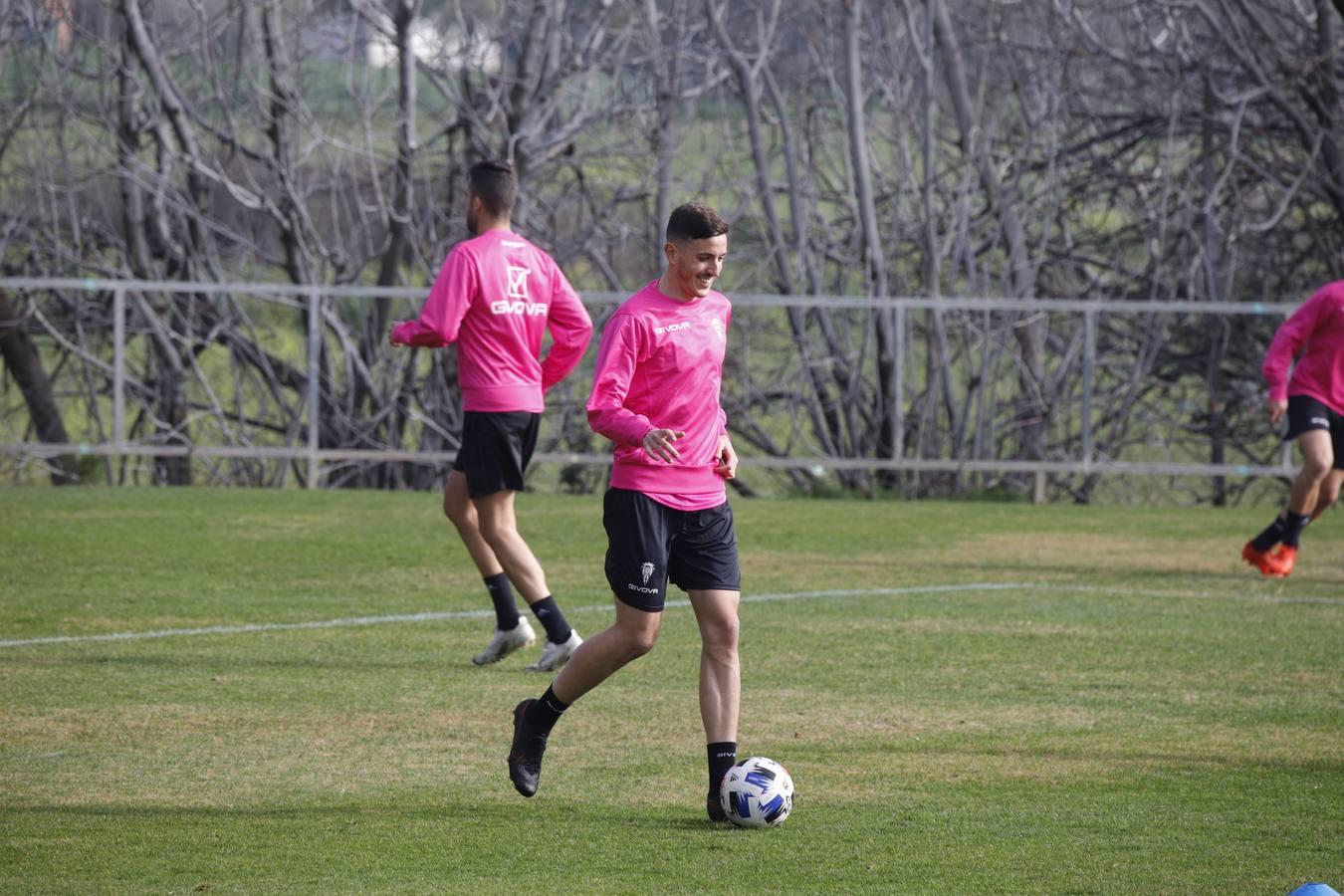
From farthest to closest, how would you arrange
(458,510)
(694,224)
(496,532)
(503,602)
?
1. (458,510)
2. (503,602)
3. (496,532)
4. (694,224)

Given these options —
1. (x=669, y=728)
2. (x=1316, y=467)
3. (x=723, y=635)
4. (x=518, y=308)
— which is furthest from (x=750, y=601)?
(x=723, y=635)

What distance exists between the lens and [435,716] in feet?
22.4

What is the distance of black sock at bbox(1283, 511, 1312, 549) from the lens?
35.9ft

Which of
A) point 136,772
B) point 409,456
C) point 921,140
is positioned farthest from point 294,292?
point 136,772

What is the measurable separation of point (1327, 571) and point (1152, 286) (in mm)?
7218

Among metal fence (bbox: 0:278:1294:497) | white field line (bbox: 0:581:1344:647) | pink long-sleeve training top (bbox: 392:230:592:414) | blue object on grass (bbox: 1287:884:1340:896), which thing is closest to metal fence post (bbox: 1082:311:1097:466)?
metal fence (bbox: 0:278:1294:497)

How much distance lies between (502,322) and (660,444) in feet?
10.0

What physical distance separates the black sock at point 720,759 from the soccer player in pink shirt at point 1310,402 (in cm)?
606

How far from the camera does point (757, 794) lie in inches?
205

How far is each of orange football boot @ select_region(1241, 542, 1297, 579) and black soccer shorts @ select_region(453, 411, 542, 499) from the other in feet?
17.0

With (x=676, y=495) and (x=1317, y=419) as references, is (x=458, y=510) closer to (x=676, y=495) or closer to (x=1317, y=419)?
(x=676, y=495)

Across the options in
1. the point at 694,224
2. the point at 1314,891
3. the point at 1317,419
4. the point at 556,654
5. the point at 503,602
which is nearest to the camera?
the point at 1314,891

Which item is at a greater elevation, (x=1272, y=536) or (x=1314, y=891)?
(x=1314, y=891)

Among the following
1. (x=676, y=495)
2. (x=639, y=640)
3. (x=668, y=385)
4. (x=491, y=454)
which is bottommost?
(x=639, y=640)
